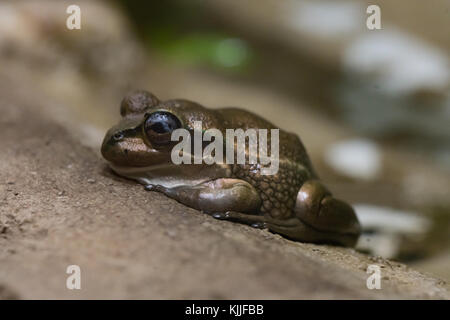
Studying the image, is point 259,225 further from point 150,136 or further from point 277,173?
point 150,136

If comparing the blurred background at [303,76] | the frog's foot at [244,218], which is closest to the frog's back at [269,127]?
the frog's foot at [244,218]

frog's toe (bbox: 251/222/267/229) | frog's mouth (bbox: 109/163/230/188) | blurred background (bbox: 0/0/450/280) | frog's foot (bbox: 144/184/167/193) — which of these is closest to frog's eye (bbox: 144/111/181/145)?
frog's mouth (bbox: 109/163/230/188)

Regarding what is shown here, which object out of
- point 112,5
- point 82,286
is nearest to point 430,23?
point 112,5

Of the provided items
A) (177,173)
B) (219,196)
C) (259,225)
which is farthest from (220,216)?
(177,173)

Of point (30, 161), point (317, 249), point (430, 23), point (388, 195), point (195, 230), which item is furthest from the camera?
point (430, 23)

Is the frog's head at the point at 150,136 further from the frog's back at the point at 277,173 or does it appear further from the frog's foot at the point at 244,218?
the frog's foot at the point at 244,218

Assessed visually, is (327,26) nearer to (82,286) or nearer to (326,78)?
(326,78)
